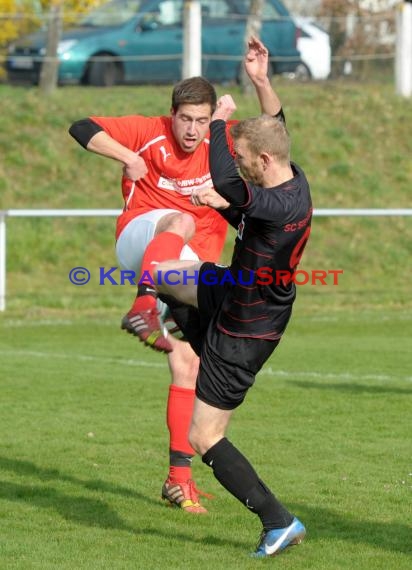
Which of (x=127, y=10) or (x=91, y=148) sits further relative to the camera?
(x=127, y=10)

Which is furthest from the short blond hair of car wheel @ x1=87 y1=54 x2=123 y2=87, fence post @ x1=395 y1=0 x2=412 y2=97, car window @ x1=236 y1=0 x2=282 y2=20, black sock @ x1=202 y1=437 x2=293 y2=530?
car window @ x1=236 y1=0 x2=282 y2=20

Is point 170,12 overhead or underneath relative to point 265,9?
underneath

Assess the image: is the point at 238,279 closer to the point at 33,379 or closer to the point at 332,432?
the point at 332,432

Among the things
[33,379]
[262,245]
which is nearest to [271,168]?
[262,245]

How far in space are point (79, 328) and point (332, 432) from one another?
6.80m

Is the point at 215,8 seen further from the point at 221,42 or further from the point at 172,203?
the point at 172,203

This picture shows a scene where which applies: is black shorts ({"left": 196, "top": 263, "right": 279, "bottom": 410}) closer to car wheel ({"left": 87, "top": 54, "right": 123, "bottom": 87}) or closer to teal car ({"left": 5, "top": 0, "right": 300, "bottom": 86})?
teal car ({"left": 5, "top": 0, "right": 300, "bottom": 86})

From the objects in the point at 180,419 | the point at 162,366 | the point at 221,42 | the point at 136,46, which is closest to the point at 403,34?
the point at 221,42

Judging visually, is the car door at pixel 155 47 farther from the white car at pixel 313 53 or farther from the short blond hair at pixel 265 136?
the short blond hair at pixel 265 136

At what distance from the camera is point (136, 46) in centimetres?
2436

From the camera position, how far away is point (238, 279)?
19.3ft

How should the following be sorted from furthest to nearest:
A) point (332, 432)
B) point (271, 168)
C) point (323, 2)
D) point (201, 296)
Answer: point (323, 2)
point (332, 432)
point (201, 296)
point (271, 168)

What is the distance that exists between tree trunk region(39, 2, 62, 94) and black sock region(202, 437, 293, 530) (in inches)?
689

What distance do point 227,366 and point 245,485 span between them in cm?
55
